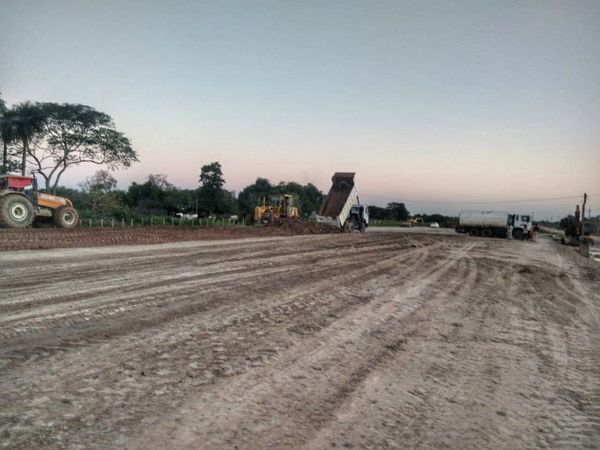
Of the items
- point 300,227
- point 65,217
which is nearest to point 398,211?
point 300,227

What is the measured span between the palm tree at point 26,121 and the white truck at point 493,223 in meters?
41.7

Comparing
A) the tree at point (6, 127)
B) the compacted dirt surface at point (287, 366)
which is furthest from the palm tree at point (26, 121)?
the compacted dirt surface at point (287, 366)

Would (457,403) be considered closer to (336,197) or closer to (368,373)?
(368,373)

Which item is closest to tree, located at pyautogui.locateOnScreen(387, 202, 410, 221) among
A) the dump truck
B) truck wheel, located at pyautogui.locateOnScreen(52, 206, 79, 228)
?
the dump truck

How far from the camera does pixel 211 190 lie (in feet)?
190

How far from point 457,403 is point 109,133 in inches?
1633

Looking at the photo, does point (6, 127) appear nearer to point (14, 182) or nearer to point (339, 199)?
point (14, 182)

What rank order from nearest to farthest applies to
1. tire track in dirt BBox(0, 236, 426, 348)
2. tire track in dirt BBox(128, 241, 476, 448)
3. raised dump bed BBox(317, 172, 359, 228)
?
tire track in dirt BBox(128, 241, 476, 448) < tire track in dirt BBox(0, 236, 426, 348) < raised dump bed BBox(317, 172, 359, 228)

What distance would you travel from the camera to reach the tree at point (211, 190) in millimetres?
57594

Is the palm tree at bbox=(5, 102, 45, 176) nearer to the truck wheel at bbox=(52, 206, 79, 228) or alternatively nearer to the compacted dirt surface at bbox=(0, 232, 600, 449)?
the truck wheel at bbox=(52, 206, 79, 228)

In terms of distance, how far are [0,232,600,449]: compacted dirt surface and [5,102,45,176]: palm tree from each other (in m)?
33.3

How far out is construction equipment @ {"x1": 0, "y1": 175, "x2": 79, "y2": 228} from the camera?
17.2 meters

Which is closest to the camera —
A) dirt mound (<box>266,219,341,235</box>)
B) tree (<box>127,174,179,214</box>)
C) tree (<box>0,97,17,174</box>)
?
dirt mound (<box>266,219,341,235</box>)

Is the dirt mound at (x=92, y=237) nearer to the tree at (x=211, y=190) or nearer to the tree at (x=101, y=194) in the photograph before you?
the tree at (x=101, y=194)
